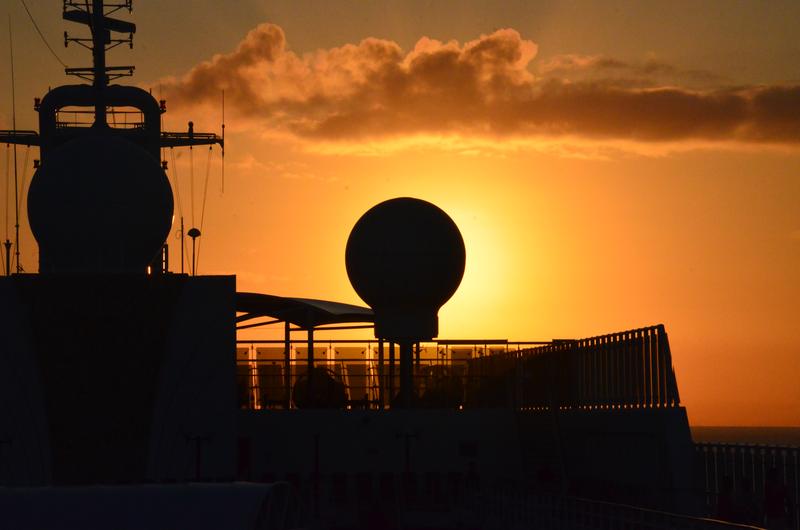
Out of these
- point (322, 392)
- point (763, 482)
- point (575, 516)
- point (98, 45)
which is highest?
point (98, 45)

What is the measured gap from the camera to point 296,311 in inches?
2190

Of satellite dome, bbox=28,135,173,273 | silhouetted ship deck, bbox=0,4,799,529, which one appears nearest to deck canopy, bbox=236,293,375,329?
silhouetted ship deck, bbox=0,4,799,529

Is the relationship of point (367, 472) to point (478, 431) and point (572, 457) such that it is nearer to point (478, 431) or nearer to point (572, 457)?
point (478, 431)

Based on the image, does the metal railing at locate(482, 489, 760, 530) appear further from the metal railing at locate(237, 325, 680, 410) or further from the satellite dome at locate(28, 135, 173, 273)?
the satellite dome at locate(28, 135, 173, 273)

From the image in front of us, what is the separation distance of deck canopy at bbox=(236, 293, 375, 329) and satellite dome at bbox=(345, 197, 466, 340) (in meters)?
3.27

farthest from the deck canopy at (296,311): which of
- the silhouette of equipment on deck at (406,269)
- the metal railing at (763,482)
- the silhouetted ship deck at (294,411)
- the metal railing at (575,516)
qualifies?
the metal railing at (763,482)

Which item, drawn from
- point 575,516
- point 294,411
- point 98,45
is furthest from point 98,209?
point 575,516

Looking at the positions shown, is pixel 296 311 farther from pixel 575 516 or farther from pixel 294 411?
pixel 575 516

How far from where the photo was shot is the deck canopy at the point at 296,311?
53.6 m

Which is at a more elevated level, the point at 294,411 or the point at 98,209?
the point at 98,209

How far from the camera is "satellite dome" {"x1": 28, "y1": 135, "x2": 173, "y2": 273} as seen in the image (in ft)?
144

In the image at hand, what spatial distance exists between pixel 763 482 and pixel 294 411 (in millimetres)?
20224

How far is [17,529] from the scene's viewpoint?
24.4 m

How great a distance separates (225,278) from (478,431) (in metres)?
10.9
